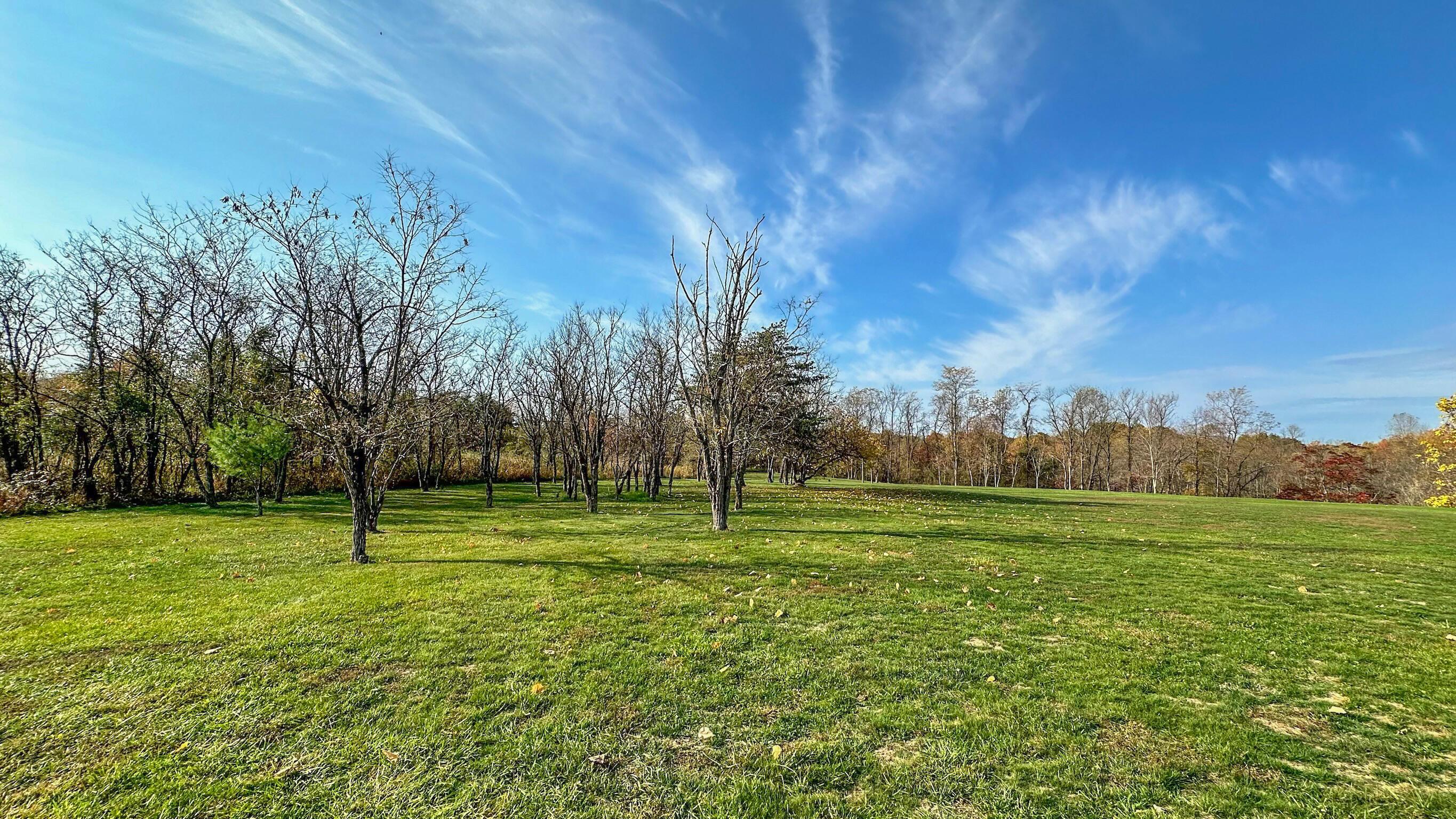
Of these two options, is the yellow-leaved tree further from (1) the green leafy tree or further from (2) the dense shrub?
(1) the green leafy tree

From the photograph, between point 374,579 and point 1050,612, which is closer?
point 1050,612

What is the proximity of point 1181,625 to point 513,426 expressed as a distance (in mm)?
40935

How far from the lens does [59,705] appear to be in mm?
3762

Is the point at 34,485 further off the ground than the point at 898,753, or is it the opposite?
the point at 34,485

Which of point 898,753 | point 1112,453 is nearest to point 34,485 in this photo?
point 898,753

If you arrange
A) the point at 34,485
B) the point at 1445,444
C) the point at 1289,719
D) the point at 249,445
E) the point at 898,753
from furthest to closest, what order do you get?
the point at 1445,444 < the point at 249,445 < the point at 34,485 < the point at 1289,719 < the point at 898,753

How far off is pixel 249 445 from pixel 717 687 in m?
18.1

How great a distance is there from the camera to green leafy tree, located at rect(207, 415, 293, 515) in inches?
598

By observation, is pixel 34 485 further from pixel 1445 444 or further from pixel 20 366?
pixel 1445 444

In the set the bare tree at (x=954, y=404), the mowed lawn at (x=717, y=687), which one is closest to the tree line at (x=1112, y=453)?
the bare tree at (x=954, y=404)

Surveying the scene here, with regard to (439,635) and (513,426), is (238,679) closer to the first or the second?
(439,635)

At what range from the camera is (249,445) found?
50.1 feet

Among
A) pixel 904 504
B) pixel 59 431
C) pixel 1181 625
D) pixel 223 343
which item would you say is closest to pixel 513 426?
pixel 223 343

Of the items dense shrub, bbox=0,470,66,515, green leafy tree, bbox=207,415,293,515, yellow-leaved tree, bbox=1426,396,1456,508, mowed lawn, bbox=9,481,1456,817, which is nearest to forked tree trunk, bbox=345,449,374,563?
mowed lawn, bbox=9,481,1456,817
